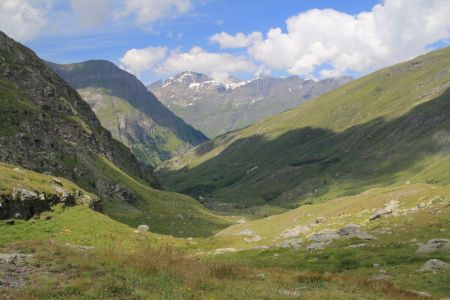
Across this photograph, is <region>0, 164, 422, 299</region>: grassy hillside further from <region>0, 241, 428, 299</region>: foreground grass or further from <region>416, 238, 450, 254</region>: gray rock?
<region>416, 238, 450, 254</region>: gray rock

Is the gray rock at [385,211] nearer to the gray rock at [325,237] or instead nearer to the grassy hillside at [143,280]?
the gray rock at [325,237]

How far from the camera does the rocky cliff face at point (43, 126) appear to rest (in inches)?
3937

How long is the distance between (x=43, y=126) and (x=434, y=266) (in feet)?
337

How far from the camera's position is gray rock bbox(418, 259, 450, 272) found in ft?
111

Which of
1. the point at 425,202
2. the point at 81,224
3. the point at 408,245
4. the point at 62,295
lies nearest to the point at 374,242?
the point at 408,245

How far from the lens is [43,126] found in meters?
113

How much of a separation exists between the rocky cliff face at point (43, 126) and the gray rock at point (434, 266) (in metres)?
82.7

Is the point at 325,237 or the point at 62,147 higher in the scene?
the point at 62,147

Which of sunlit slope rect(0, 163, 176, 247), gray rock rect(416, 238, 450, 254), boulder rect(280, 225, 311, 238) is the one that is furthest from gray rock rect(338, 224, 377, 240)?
sunlit slope rect(0, 163, 176, 247)

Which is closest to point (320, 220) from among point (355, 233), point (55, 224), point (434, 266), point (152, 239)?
point (355, 233)

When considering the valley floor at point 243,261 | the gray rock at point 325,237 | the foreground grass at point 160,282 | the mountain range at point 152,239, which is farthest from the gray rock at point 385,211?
the foreground grass at point 160,282

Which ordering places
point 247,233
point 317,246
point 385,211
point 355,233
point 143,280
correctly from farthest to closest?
1. point 247,233
2. point 385,211
3. point 355,233
4. point 317,246
5. point 143,280

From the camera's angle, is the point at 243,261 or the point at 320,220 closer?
the point at 243,261

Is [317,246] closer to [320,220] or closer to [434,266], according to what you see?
[434,266]
